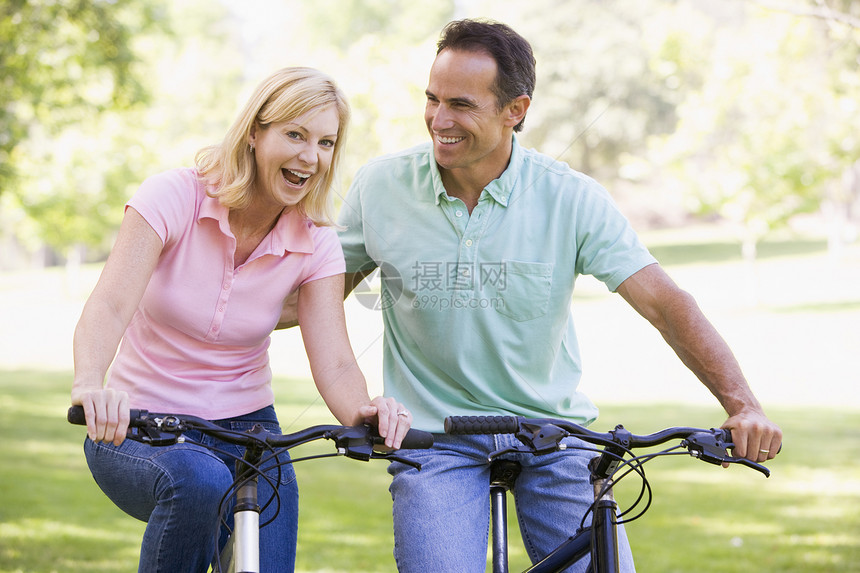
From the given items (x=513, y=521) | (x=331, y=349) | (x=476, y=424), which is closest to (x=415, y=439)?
(x=476, y=424)

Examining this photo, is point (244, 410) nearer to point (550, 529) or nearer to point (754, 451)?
point (550, 529)

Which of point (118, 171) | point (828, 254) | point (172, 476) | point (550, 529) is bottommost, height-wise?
point (550, 529)

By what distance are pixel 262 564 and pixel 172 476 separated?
1.45 ft

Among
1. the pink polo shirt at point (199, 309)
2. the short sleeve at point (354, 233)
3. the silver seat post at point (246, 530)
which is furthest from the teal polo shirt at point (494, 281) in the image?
the silver seat post at point (246, 530)

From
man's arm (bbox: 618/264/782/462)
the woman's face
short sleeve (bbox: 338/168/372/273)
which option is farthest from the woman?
man's arm (bbox: 618/264/782/462)

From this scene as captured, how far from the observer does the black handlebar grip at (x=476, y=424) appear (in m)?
2.23

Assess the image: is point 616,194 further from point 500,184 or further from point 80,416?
point 80,416

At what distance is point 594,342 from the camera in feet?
71.3

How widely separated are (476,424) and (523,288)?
2.84ft

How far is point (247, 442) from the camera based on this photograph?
7.18 feet

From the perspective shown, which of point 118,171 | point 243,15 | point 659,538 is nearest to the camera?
point 659,538

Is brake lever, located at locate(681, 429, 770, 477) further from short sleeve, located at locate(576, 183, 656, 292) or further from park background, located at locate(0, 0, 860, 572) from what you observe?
park background, located at locate(0, 0, 860, 572)

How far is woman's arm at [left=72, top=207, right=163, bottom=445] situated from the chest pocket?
107 cm

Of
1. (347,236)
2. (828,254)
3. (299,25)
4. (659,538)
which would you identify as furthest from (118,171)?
(347,236)
